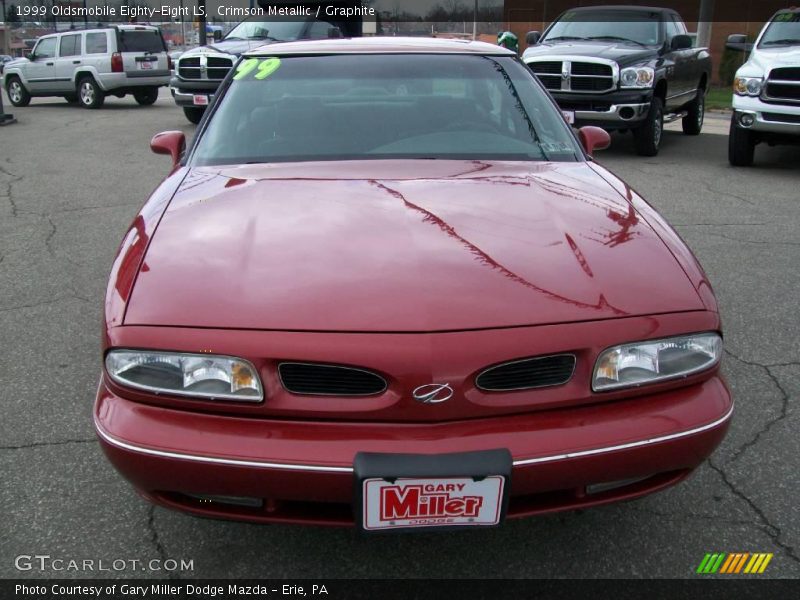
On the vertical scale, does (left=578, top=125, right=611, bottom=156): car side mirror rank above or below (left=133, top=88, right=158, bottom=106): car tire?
above

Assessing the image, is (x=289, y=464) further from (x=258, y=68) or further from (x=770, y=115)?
(x=770, y=115)

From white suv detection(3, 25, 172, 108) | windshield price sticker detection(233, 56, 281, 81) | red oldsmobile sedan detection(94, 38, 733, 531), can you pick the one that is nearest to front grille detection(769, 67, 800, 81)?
windshield price sticker detection(233, 56, 281, 81)

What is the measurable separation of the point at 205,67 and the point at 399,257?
432 inches

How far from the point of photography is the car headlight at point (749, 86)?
8305mm

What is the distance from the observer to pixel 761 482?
2600 millimetres

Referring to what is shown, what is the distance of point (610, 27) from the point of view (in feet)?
33.0

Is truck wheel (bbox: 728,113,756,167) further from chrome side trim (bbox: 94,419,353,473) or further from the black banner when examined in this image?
chrome side trim (bbox: 94,419,353,473)

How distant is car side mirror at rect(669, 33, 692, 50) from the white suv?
37.3 ft

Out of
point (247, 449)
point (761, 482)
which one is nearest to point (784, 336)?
point (761, 482)

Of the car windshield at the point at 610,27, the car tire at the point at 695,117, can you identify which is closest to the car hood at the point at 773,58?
the car windshield at the point at 610,27

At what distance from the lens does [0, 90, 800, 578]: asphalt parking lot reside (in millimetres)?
2219

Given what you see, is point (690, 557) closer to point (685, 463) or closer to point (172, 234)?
point (685, 463)

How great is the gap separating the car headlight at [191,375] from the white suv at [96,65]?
16.1m

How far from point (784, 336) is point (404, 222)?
261 cm
